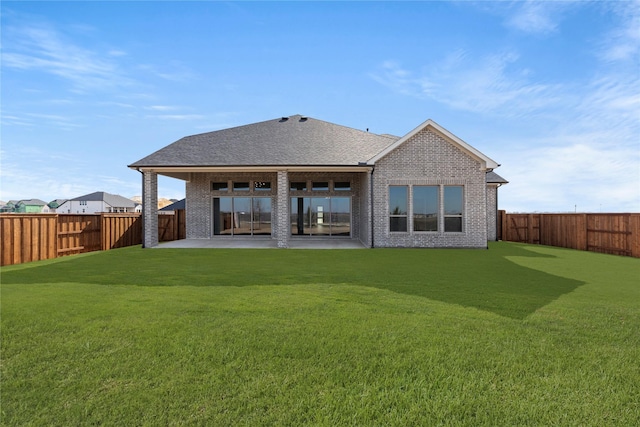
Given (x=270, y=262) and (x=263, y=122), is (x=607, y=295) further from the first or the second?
(x=263, y=122)

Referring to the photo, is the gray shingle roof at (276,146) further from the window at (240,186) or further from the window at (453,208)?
the window at (453,208)

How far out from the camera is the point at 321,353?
395cm

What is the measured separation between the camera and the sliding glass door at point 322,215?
1984 cm

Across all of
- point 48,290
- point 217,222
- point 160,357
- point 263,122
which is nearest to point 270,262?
point 48,290

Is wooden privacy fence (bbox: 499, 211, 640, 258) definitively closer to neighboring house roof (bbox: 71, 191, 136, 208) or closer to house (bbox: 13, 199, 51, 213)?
neighboring house roof (bbox: 71, 191, 136, 208)

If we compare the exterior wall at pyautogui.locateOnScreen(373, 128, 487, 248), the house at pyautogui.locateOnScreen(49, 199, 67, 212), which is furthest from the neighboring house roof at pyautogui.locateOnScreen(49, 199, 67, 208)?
the exterior wall at pyautogui.locateOnScreen(373, 128, 487, 248)

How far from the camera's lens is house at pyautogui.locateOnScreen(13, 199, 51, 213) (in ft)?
222

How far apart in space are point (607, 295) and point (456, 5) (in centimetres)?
1047

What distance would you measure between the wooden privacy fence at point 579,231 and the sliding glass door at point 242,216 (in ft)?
47.8

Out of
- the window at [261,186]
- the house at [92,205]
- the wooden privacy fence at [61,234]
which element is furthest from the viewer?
the house at [92,205]

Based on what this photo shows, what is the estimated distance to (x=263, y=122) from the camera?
888 inches

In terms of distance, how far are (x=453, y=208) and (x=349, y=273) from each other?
870 centimetres

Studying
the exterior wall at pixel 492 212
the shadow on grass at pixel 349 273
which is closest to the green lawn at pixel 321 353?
the shadow on grass at pixel 349 273

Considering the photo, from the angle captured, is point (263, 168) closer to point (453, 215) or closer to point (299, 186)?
point (299, 186)
